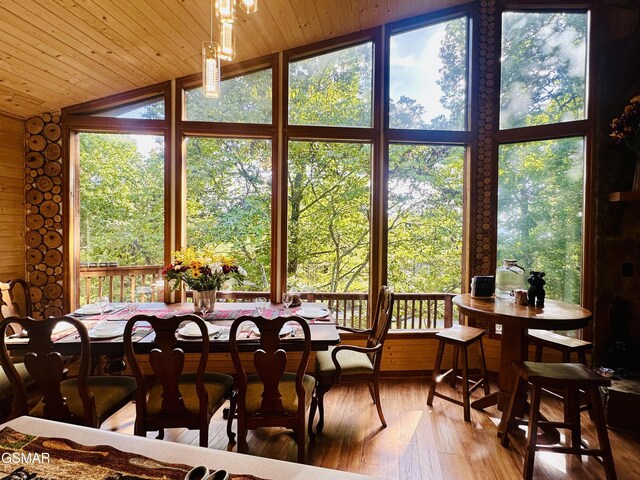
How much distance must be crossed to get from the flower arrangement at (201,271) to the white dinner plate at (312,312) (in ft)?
1.94

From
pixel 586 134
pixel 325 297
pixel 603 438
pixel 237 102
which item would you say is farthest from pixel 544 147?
A: pixel 237 102

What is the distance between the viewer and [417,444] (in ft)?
7.90

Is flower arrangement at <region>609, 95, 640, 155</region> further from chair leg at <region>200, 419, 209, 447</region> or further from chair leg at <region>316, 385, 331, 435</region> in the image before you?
chair leg at <region>200, 419, 209, 447</region>

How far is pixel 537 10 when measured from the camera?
3.52 m

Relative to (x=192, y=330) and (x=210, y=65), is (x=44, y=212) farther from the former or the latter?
(x=210, y=65)

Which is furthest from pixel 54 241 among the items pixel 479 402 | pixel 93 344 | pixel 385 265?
pixel 479 402

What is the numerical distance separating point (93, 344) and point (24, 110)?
7.82ft

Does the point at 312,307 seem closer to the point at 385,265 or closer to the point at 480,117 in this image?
the point at 385,265

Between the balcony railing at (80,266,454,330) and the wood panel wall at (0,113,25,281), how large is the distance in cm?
53

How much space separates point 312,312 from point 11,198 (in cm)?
291

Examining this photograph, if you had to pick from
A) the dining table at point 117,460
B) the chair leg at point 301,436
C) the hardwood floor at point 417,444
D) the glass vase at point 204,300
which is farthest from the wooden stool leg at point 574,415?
the glass vase at point 204,300

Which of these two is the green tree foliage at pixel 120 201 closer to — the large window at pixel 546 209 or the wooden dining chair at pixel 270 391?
the wooden dining chair at pixel 270 391

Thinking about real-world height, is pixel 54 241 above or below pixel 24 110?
below

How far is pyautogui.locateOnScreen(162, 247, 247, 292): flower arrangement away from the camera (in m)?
2.72
